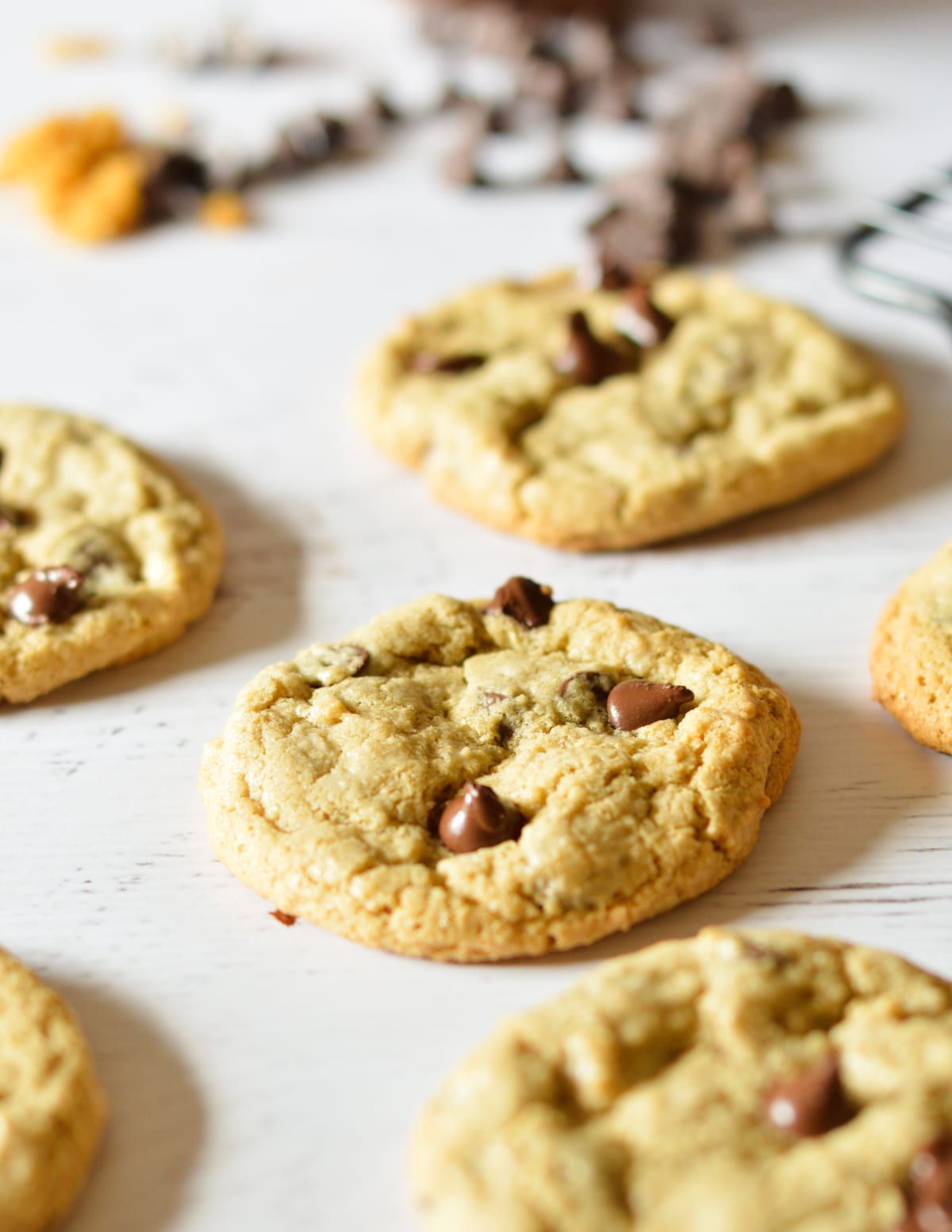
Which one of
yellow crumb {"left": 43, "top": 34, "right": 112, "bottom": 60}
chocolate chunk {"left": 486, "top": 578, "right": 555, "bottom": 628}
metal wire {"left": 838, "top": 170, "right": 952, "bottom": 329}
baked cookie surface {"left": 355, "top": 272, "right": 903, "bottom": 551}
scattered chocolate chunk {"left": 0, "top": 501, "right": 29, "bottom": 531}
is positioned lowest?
scattered chocolate chunk {"left": 0, "top": 501, "right": 29, "bottom": 531}

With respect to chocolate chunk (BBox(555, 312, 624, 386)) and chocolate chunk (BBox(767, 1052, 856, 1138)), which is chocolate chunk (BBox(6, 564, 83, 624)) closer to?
chocolate chunk (BBox(555, 312, 624, 386))

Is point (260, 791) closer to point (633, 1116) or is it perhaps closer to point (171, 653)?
point (171, 653)

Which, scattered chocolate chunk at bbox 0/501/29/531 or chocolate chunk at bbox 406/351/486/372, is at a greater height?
chocolate chunk at bbox 406/351/486/372

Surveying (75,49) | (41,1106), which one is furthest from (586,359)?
(75,49)

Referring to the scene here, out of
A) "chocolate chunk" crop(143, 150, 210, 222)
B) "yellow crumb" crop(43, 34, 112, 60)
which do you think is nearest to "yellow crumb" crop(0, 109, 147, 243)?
"chocolate chunk" crop(143, 150, 210, 222)

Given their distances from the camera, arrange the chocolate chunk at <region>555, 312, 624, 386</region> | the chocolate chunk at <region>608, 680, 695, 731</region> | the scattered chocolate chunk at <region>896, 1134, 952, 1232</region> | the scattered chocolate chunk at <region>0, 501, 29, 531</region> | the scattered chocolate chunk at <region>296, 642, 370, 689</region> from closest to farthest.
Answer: the scattered chocolate chunk at <region>896, 1134, 952, 1232</region>
the chocolate chunk at <region>608, 680, 695, 731</region>
the scattered chocolate chunk at <region>296, 642, 370, 689</region>
the scattered chocolate chunk at <region>0, 501, 29, 531</region>
the chocolate chunk at <region>555, 312, 624, 386</region>
